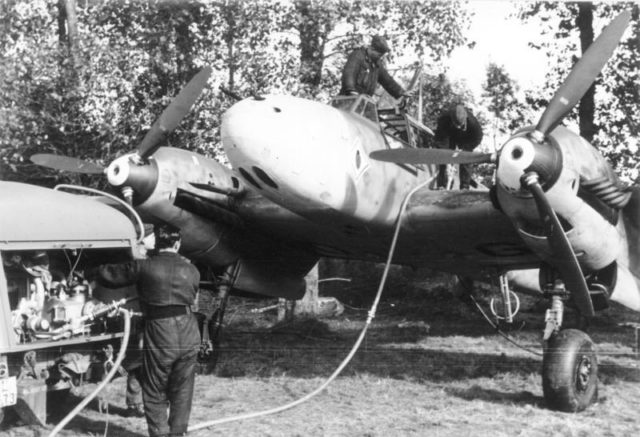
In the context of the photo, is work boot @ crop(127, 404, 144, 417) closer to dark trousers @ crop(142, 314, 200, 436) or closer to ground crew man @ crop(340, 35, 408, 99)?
dark trousers @ crop(142, 314, 200, 436)

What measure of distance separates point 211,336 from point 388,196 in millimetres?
3178

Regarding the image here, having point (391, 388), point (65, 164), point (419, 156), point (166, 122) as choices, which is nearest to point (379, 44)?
point (419, 156)

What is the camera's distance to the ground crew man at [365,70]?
33.4 feet

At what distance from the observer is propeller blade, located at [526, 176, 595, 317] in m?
6.87

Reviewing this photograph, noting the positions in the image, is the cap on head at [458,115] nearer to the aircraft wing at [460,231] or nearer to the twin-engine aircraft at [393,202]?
the twin-engine aircraft at [393,202]

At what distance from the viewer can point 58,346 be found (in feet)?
20.7

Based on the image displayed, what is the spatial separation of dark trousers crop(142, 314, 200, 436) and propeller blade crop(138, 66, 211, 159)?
3.44m

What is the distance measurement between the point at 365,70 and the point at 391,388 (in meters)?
4.71

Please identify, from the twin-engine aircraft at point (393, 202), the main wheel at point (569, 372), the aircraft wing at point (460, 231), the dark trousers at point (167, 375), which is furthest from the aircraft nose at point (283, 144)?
the main wheel at point (569, 372)

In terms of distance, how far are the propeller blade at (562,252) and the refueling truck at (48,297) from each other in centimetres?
418

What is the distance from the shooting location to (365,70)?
10.4 meters

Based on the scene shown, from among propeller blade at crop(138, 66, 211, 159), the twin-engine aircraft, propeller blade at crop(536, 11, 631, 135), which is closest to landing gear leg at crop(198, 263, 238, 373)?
the twin-engine aircraft

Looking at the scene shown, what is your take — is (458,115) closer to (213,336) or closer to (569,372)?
(569,372)

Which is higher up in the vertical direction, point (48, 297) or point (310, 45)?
point (310, 45)
